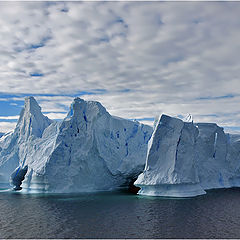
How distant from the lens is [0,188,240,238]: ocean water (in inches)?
508

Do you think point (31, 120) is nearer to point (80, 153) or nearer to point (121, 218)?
point (80, 153)

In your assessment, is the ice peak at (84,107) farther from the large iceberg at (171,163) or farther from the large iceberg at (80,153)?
the large iceberg at (171,163)

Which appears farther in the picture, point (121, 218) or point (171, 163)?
point (171, 163)

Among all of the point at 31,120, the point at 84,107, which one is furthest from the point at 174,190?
the point at 31,120

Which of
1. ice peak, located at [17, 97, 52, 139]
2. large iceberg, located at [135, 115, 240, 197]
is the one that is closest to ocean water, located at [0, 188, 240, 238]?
large iceberg, located at [135, 115, 240, 197]

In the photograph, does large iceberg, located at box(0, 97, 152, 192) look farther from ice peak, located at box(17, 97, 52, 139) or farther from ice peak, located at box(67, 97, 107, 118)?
ice peak, located at box(17, 97, 52, 139)

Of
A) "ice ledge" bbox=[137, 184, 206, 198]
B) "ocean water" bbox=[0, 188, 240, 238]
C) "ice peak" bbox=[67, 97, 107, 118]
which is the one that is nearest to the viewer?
"ocean water" bbox=[0, 188, 240, 238]

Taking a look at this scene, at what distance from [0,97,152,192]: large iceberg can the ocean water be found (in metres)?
4.84

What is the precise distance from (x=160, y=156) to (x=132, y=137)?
28.7 feet

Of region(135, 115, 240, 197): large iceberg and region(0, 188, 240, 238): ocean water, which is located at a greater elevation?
region(135, 115, 240, 197): large iceberg

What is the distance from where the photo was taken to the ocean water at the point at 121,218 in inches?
508

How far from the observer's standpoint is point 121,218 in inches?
602

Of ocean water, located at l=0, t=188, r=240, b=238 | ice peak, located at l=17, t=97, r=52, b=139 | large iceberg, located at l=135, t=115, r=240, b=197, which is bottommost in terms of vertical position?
ocean water, located at l=0, t=188, r=240, b=238

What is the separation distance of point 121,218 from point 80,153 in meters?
12.1
